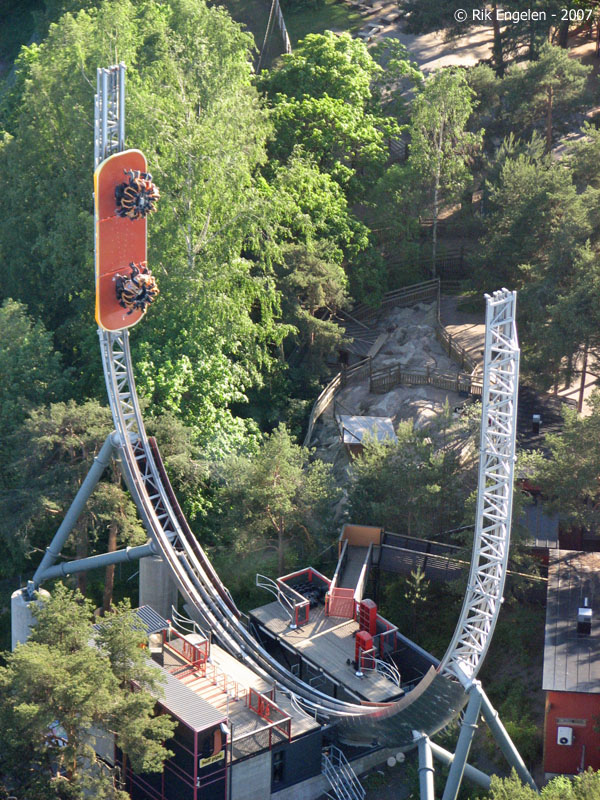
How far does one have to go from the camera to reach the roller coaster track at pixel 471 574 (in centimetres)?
4200

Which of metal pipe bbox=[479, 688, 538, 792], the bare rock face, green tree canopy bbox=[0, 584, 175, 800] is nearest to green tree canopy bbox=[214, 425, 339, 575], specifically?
the bare rock face

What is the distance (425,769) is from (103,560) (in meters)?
14.3

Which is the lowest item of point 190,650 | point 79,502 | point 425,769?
point 425,769

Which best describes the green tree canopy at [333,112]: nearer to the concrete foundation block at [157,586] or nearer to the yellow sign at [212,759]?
the concrete foundation block at [157,586]

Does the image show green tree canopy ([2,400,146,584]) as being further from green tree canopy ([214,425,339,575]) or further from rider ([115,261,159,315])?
rider ([115,261,159,315])

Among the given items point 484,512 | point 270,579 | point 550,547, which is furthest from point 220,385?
point 484,512

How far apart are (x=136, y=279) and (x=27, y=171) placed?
23.7 m

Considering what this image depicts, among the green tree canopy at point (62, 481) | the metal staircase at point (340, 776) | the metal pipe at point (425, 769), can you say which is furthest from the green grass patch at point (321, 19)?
the metal pipe at point (425, 769)

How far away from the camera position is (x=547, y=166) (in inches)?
2709

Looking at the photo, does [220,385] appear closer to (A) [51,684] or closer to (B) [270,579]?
(B) [270,579]

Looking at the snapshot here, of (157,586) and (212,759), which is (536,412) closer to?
(157,586)

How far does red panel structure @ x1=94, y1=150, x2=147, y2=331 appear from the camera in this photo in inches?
1820

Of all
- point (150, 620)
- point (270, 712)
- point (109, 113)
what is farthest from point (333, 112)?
point (270, 712)

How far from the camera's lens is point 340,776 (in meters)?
47.3
